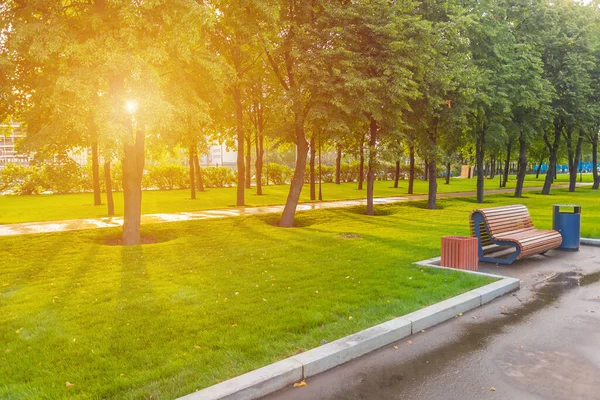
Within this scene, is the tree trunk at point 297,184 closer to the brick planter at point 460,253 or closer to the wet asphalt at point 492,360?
the brick planter at point 460,253

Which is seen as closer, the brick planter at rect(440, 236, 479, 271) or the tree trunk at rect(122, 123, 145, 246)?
the brick planter at rect(440, 236, 479, 271)

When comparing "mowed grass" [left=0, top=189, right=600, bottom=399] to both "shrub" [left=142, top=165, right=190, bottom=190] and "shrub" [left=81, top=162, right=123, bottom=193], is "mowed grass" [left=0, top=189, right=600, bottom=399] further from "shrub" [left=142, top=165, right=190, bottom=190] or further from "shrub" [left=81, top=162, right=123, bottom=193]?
"shrub" [left=142, top=165, right=190, bottom=190]

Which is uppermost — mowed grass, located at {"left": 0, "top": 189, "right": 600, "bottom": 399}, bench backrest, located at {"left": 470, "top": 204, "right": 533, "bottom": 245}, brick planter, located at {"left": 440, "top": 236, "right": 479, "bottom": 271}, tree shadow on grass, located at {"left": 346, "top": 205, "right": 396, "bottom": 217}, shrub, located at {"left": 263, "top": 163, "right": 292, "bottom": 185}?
shrub, located at {"left": 263, "top": 163, "right": 292, "bottom": 185}

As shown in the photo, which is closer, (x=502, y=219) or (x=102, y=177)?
(x=502, y=219)

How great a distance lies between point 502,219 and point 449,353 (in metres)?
6.13

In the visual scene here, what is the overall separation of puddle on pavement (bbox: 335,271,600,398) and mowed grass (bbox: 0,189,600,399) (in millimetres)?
803

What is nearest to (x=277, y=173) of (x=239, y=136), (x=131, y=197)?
(x=239, y=136)

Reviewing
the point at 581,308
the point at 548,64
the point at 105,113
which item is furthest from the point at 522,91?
the point at 105,113

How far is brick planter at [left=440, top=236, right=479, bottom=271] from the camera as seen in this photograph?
8.82 meters

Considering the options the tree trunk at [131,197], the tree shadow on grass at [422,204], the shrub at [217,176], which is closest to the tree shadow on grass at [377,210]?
the tree shadow on grass at [422,204]

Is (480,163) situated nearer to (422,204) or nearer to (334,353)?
(422,204)

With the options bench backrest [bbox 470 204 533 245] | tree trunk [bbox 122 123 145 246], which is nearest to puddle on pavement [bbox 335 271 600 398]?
bench backrest [bbox 470 204 533 245]

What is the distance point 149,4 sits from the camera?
928 cm

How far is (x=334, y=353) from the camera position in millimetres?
4816
